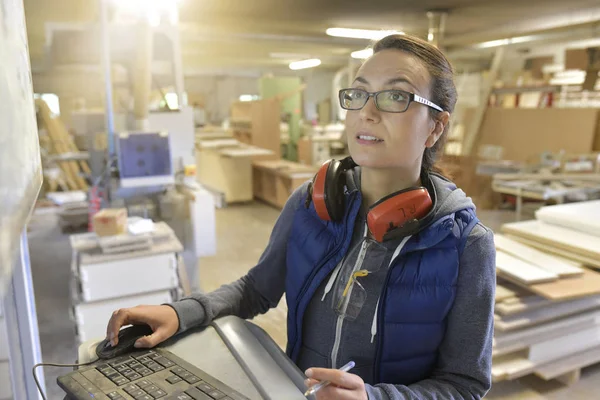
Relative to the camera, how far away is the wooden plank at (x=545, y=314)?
2.32 metres

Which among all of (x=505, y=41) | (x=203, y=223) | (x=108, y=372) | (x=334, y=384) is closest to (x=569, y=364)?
(x=334, y=384)

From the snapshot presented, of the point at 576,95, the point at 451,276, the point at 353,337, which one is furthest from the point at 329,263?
the point at 576,95

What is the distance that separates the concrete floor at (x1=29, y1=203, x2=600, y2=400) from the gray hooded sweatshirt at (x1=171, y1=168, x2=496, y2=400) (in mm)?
571

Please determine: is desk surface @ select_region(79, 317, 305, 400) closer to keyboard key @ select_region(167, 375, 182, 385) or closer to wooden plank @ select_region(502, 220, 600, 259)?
keyboard key @ select_region(167, 375, 182, 385)

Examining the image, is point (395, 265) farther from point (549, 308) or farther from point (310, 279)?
point (549, 308)

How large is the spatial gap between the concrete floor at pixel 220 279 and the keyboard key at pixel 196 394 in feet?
2.33

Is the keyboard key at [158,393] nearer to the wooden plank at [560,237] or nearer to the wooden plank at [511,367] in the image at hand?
the wooden plank at [511,367]

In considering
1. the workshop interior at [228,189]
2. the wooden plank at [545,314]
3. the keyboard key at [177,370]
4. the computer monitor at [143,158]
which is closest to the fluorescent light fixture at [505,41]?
the workshop interior at [228,189]

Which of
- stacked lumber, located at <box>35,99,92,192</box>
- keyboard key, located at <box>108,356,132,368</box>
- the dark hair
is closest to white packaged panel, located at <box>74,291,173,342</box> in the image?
keyboard key, located at <box>108,356,132,368</box>

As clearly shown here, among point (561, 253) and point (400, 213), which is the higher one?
point (400, 213)

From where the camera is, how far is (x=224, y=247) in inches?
197

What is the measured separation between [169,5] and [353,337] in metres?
3.59

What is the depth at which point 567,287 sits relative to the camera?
7.46 ft

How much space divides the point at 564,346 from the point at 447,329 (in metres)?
1.95
